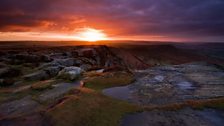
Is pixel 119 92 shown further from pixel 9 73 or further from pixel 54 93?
pixel 9 73

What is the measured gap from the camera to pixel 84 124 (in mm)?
13461

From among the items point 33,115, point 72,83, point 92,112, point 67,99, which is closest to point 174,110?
point 92,112

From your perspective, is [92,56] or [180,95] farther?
[92,56]

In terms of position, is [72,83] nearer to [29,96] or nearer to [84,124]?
[29,96]

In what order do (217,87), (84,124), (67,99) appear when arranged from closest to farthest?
(84,124) < (67,99) < (217,87)

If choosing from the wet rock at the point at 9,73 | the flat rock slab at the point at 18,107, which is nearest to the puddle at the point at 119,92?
the flat rock slab at the point at 18,107

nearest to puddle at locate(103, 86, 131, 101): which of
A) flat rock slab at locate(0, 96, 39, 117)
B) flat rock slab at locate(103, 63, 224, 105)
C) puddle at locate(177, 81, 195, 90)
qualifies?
flat rock slab at locate(103, 63, 224, 105)

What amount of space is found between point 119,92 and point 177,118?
8.65m

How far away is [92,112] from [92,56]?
5747 centimetres

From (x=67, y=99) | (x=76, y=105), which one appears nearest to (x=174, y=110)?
(x=76, y=105)

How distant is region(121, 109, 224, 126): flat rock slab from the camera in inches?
539

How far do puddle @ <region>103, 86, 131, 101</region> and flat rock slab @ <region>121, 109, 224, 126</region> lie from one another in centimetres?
443

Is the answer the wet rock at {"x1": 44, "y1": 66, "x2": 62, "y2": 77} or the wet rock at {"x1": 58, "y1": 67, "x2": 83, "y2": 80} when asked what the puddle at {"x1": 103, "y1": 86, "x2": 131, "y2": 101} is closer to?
the wet rock at {"x1": 58, "y1": 67, "x2": 83, "y2": 80}

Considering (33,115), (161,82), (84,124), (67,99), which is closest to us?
(84,124)
